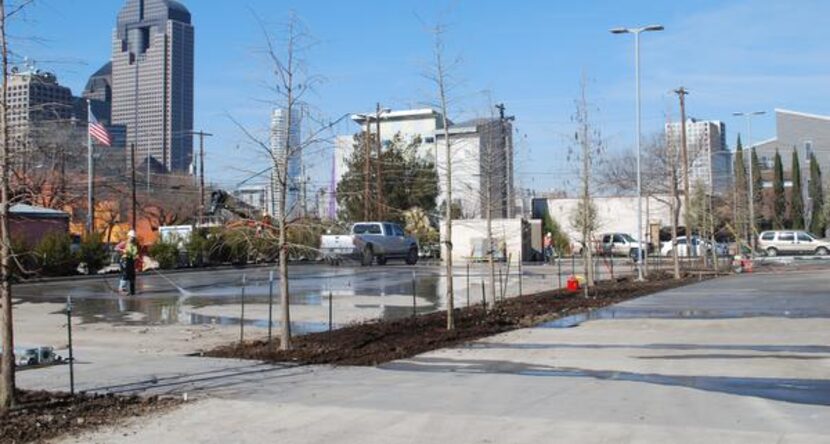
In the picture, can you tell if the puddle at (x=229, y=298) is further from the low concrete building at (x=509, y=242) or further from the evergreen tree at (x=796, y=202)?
the evergreen tree at (x=796, y=202)

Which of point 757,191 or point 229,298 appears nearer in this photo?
point 229,298

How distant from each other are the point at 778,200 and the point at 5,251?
9007 cm

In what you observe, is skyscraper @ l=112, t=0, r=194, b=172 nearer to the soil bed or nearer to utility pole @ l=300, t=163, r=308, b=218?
the soil bed

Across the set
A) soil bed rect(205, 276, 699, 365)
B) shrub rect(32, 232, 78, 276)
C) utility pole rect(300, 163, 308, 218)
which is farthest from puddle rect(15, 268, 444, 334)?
utility pole rect(300, 163, 308, 218)

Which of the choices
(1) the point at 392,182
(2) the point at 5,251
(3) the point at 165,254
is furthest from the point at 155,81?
(2) the point at 5,251

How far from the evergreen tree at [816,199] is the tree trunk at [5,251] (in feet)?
294

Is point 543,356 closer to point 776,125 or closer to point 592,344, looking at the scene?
point 592,344

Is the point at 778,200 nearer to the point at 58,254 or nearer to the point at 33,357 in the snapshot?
the point at 58,254

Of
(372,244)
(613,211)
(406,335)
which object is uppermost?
(613,211)

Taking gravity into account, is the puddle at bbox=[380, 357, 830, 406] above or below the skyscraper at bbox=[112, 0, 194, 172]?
below

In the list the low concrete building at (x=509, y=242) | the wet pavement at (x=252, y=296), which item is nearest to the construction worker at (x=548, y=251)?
the low concrete building at (x=509, y=242)

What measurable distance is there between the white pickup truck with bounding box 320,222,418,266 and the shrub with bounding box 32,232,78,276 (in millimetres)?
10948

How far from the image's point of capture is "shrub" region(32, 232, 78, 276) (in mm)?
32250

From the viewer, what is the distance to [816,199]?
8725 cm
